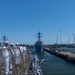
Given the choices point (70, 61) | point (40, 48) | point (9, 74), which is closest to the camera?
point (9, 74)

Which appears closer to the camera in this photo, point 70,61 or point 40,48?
point 70,61

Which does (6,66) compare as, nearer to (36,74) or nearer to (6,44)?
(6,44)

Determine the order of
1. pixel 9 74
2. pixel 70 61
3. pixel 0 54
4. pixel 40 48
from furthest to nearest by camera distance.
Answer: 1. pixel 40 48
2. pixel 70 61
3. pixel 9 74
4. pixel 0 54

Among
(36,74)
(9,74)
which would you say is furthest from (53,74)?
(9,74)

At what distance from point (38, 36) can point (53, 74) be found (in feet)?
266

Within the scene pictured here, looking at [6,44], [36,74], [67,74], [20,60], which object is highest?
[6,44]

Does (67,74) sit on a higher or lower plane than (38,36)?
lower

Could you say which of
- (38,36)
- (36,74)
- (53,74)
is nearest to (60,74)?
(53,74)

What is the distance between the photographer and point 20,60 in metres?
8.43

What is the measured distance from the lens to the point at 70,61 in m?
62.4

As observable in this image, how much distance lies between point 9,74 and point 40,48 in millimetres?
102441

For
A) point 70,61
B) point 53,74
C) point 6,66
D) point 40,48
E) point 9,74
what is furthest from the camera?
point 40,48

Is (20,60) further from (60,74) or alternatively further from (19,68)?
(60,74)

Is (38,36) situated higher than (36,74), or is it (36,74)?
(38,36)
